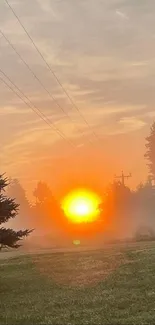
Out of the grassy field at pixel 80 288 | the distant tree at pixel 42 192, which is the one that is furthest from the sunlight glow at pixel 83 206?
the grassy field at pixel 80 288

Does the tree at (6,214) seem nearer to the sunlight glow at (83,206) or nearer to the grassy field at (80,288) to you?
the grassy field at (80,288)

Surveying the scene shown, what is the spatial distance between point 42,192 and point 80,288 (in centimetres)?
14944

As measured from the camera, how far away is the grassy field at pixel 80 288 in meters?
20.6

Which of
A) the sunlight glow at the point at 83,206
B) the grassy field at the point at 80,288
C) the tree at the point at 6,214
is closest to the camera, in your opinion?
the grassy field at the point at 80,288

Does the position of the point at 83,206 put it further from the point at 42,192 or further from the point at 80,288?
the point at 80,288

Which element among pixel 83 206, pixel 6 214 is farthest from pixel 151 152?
pixel 6 214

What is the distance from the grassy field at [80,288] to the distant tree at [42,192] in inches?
Answer: 5148

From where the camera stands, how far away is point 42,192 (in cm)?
17688

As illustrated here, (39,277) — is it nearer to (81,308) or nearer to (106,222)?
(81,308)

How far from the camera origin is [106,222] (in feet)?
388

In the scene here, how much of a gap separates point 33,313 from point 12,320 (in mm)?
1288

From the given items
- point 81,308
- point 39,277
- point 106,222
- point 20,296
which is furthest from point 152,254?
point 106,222

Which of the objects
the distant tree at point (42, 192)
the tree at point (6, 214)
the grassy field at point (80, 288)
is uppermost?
the distant tree at point (42, 192)

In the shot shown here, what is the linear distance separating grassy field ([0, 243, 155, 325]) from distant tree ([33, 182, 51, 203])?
131 metres
